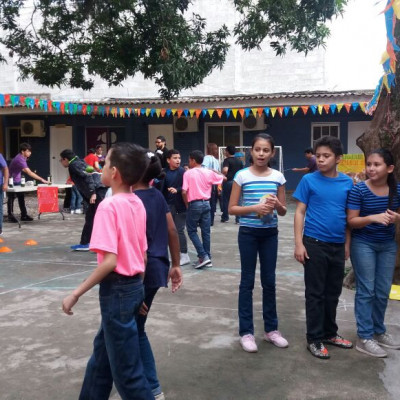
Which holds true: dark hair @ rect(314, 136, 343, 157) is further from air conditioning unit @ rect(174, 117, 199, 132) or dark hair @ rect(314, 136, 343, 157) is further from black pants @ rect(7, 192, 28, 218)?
air conditioning unit @ rect(174, 117, 199, 132)

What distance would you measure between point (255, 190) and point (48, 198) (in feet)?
26.8

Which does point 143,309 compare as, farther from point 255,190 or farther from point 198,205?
point 198,205

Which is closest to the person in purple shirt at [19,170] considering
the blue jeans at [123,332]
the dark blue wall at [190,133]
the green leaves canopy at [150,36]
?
the green leaves canopy at [150,36]

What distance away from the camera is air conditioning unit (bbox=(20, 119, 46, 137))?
1895 cm

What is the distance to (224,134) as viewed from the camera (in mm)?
18031

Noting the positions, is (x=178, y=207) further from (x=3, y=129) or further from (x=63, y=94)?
(x=63, y=94)

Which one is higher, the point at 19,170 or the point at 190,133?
the point at 190,133

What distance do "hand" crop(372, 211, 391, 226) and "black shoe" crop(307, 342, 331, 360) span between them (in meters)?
1.03

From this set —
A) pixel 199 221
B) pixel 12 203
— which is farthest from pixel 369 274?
pixel 12 203

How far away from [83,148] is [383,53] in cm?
1560

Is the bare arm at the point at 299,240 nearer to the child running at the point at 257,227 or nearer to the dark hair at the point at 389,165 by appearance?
the child running at the point at 257,227

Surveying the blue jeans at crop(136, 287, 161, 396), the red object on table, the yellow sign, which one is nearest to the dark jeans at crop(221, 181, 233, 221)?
the yellow sign

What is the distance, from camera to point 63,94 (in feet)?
71.7

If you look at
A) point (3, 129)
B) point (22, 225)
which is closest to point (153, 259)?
point (22, 225)
